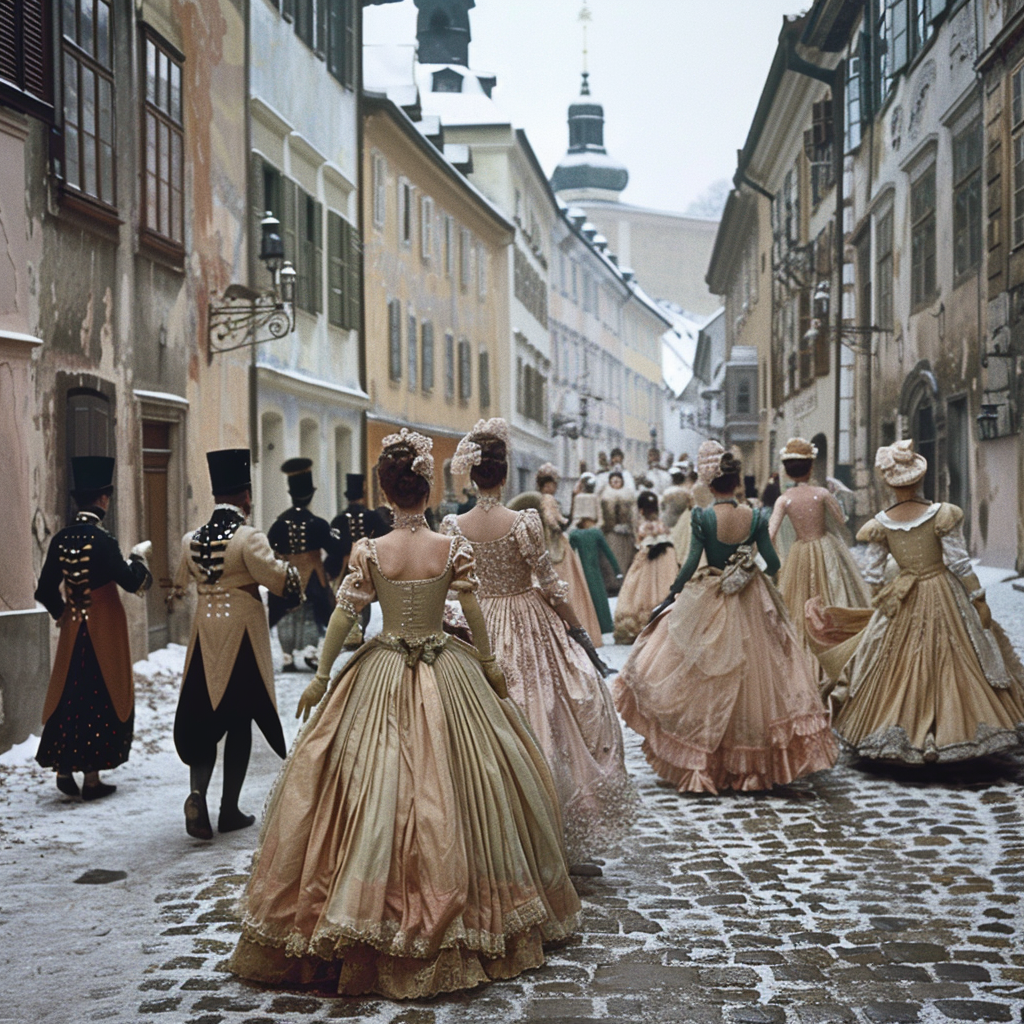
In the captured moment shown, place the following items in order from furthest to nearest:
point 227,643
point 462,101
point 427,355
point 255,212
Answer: point 462,101
point 427,355
point 255,212
point 227,643

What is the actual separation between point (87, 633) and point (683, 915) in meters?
3.70

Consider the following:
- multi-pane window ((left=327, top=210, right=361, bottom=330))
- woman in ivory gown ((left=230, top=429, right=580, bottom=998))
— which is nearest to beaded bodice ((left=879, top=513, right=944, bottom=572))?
woman in ivory gown ((left=230, top=429, right=580, bottom=998))

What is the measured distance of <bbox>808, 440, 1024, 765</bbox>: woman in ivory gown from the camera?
7566mm

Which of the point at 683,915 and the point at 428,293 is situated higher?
the point at 428,293

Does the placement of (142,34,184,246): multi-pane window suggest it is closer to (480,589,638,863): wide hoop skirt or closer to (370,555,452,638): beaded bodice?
(480,589,638,863): wide hoop skirt

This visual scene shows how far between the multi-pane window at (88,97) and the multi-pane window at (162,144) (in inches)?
36.6

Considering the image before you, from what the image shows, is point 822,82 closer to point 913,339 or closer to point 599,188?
point 913,339

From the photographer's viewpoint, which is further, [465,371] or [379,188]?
[465,371]

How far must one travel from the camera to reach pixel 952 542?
25.5 ft

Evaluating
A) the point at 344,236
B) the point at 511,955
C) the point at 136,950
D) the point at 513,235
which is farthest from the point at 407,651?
the point at 513,235

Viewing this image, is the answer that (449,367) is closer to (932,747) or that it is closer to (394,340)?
(394,340)

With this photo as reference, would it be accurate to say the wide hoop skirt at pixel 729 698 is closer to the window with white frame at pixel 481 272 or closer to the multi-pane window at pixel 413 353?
the multi-pane window at pixel 413 353

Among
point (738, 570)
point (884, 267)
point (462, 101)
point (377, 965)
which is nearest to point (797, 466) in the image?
point (738, 570)

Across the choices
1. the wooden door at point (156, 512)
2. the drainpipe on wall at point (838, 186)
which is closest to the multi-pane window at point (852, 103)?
A: the drainpipe on wall at point (838, 186)
